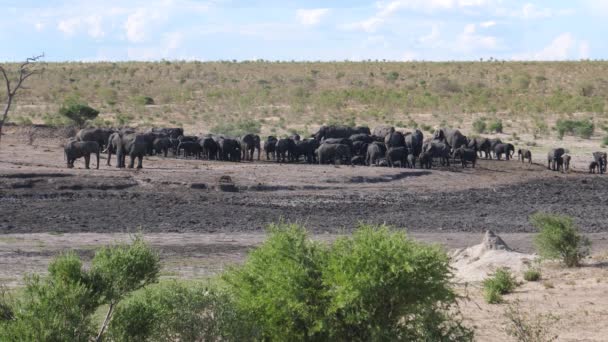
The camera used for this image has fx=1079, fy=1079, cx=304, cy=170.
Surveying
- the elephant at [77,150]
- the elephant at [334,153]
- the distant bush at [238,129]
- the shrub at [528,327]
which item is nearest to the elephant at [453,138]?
the elephant at [334,153]

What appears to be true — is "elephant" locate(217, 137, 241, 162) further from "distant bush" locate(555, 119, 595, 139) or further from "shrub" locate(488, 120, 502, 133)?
"distant bush" locate(555, 119, 595, 139)

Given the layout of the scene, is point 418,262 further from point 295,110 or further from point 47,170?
point 295,110

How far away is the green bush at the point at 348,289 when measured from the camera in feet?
33.7

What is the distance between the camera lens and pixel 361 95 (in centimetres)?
8075

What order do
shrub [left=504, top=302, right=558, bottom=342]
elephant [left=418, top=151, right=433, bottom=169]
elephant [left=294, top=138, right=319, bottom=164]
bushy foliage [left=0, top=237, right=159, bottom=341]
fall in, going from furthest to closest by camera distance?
elephant [left=294, top=138, right=319, bottom=164]
elephant [left=418, top=151, right=433, bottom=169]
shrub [left=504, top=302, right=558, bottom=342]
bushy foliage [left=0, top=237, right=159, bottom=341]

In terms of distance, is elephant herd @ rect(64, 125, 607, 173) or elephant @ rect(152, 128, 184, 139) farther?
elephant @ rect(152, 128, 184, 139)

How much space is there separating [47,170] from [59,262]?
24.2 metres

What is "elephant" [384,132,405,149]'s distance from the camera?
43.8 metres

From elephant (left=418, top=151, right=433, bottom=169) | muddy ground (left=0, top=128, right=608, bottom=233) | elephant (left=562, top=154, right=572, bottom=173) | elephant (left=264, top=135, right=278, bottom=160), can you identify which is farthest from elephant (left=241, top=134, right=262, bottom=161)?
elephant (left=562, top=154, right=572, bottom=173)

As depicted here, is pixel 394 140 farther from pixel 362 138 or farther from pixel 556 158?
pixel 556 158

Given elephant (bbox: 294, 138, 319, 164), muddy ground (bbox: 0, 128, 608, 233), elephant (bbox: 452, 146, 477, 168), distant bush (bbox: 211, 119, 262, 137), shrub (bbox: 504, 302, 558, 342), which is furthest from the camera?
distant bush (bbox: 211, 119, 262, 137)

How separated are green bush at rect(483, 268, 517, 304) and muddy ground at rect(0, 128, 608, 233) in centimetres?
908

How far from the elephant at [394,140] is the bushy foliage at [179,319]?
33284 mm

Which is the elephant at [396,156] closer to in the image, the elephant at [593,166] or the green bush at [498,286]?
the elephant at [593,166]
